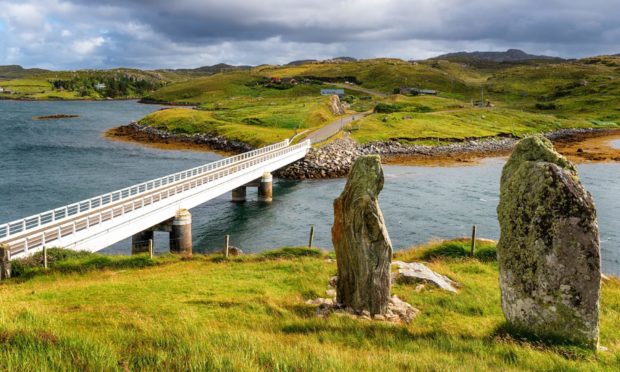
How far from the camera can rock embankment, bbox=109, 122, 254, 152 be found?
106 metres

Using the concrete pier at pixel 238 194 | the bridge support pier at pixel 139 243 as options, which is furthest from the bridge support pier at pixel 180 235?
the concrete pier at pixel 238 194

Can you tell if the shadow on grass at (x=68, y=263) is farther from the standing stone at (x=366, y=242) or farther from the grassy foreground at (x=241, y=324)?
the standing stone at (x=366, y=242)

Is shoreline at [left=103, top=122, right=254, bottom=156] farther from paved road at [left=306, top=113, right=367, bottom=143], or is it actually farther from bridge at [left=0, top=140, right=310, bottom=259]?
bridge at [left=0, top=140, right=310, bottom=259]

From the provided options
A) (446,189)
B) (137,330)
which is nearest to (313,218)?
(446,189)

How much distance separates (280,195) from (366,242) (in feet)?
166

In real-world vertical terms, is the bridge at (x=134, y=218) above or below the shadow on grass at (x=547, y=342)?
below

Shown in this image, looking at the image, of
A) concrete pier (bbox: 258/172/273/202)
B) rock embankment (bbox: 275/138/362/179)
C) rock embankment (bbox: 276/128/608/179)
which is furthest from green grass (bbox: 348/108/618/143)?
concrete pier (bbox: 258/172/273/202)

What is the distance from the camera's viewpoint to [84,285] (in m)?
21.4

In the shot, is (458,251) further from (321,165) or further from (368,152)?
(368,152)

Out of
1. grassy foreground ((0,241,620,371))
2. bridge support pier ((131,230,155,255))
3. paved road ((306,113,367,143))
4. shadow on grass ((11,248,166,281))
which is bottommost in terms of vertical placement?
bridge support pier ((131,230,155,255))

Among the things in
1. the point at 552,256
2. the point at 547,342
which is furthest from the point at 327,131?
the point at 547,342

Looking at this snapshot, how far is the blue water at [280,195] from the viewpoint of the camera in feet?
153

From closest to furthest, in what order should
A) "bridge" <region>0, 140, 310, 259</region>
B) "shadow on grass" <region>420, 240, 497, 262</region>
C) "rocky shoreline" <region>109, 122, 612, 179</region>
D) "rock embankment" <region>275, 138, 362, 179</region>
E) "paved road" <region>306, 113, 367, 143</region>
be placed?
"shadow on grass" <region>420, 240, 497, 262</region> → "bridge" <region>0, 140, 310, 259</region> → "rock embankment" <region>275, 138, 362, 179</region> → "rocky shoreline" <region>109, 122, 612, 179</region> → "paved road" <region>306, 113, 367, 143</region>

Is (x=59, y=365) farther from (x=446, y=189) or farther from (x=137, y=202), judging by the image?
(x=446, y=189)
